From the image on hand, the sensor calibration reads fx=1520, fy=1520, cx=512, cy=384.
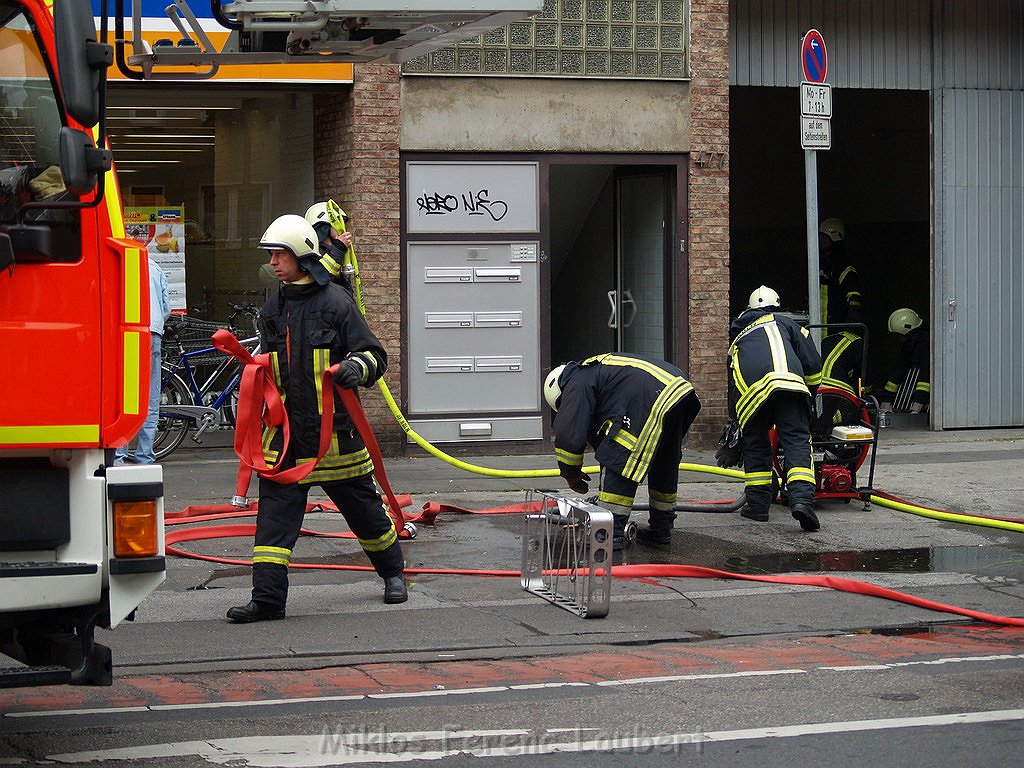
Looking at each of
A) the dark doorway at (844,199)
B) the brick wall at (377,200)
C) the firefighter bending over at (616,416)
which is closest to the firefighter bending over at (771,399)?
the firefighter bending over at (616,416)

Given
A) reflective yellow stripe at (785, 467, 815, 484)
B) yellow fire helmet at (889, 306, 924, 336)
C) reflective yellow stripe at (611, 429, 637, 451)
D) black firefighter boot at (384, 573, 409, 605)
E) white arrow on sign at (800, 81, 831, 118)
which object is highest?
white arrow on sign at (800, 81, 831, 118)

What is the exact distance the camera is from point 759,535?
10227 millimetres

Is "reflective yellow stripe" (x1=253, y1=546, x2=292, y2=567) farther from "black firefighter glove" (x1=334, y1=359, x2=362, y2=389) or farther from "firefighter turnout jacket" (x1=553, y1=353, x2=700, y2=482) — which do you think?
"firefighter turnout jacket" (x1=553, y1=353, x2=700, y2=482)

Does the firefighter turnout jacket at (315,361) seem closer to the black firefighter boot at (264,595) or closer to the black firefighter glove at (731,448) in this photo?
the black firefighter boot at (264,595)

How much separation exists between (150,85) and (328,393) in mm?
6579

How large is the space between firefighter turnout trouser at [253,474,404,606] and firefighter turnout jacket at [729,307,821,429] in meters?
3.53

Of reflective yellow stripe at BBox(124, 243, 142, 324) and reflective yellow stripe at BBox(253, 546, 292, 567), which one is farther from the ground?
reflective yellow stripe at BBox(124, 243, 142, 324)

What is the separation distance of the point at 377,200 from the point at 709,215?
322 centimetres

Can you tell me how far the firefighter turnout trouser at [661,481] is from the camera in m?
9.28

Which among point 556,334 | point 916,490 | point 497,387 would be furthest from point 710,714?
point 556,334

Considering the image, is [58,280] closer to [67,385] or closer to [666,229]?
[67,385]

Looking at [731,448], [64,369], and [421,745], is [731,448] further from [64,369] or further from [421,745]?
[64,369]

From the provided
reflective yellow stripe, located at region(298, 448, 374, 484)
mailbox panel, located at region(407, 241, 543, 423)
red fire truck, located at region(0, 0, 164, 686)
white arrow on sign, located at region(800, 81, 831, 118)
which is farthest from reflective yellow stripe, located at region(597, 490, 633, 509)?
mailbox panel, located at region(407, 241, 543, 423)

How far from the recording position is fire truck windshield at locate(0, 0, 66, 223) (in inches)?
193
